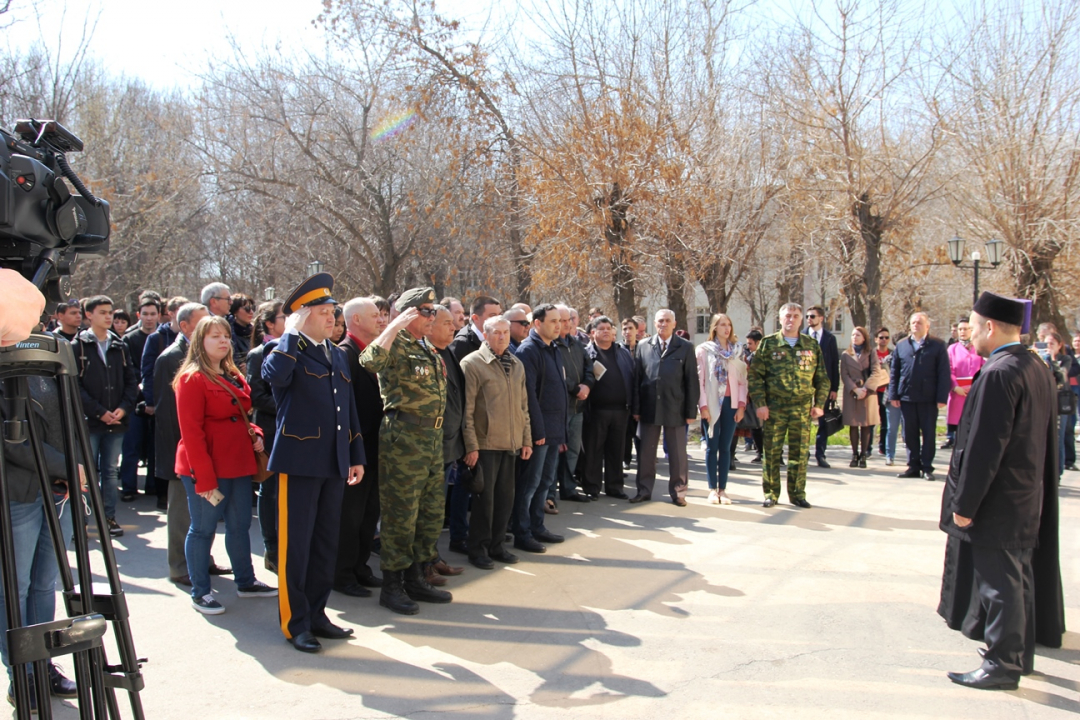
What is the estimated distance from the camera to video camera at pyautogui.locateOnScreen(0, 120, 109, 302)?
1.89m

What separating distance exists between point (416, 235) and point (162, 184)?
7.16 m

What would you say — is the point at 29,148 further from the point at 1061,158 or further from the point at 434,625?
the point at 1061,158

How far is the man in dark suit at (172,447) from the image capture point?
5.25m

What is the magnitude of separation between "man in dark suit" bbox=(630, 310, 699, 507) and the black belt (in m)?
3.57

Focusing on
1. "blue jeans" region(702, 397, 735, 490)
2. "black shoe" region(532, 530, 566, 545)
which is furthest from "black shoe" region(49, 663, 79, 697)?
"blue jeans" region(702, 397, 735, 490)

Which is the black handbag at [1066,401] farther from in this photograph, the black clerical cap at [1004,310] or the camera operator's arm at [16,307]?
the camera operator's arm at [16,307]

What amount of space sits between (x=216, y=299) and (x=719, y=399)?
5.21 metres

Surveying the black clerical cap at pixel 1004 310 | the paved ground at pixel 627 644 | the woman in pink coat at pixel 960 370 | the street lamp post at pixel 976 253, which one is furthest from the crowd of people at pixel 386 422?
the street lamp post at pixel 976 253

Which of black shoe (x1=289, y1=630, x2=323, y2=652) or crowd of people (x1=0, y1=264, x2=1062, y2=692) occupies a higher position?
crowd of people (x1=0, y1=264, x2=1062, y2=692)

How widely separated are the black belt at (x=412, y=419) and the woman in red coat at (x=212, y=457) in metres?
0.90

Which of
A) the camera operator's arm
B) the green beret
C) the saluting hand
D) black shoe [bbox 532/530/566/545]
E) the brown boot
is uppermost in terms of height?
the green beret

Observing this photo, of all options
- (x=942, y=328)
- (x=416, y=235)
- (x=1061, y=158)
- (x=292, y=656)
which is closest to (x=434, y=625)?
(x=292, y=656)

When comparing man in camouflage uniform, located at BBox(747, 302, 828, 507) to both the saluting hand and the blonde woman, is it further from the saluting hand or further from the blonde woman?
the saluting hand

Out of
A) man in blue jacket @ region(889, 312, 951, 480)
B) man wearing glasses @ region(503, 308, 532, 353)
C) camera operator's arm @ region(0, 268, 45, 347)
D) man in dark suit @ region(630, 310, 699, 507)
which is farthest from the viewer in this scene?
man in blue jacket @ region(889, 312, 951, 480)
